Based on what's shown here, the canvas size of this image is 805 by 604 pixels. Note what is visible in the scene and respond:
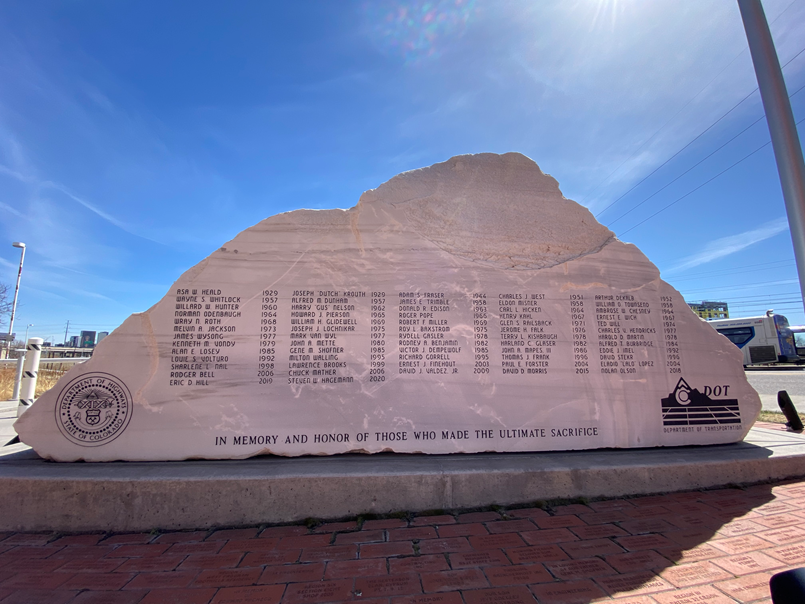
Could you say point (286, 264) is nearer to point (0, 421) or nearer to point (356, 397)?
point (356, 397)

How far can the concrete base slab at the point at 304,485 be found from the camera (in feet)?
10.00

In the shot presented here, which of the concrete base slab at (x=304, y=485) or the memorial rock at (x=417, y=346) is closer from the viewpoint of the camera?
the concrete base slab at (x=304, y=485)

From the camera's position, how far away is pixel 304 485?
3.14m

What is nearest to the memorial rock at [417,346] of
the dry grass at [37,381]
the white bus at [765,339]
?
the dry grass at [37,381]

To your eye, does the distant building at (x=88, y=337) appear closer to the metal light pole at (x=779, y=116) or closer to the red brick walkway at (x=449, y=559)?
the red brick walkway at (x=449, y=559)

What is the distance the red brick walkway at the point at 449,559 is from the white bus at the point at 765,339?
83.6ft

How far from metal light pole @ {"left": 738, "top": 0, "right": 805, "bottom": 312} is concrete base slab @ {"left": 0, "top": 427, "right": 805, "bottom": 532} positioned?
2.29 metres

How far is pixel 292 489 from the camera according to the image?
3.13 m

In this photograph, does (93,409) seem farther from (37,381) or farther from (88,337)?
(88,337)

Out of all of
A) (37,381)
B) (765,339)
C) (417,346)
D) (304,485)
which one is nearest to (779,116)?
(417,346)

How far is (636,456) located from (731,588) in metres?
1.68

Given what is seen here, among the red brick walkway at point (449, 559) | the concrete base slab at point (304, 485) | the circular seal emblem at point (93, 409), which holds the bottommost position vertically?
the red brick walkway at point (449, 559)

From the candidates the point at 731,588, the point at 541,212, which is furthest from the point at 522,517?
the point at 541,212

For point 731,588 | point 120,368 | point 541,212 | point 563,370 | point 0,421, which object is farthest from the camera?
point 0,421
